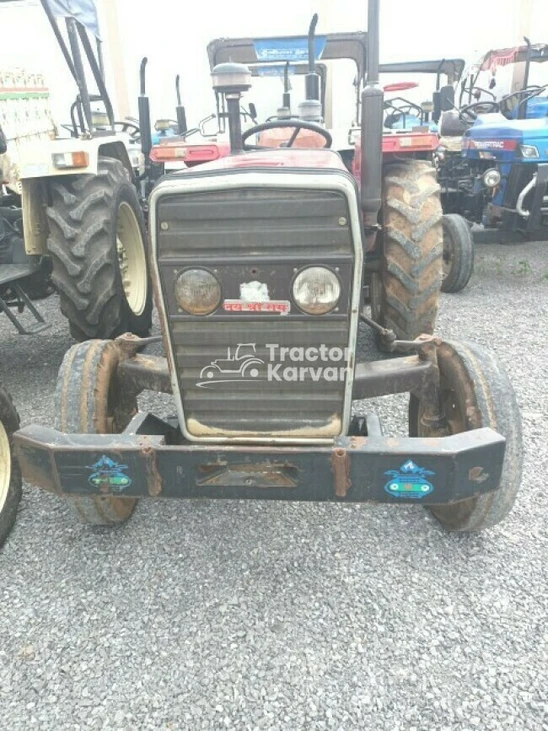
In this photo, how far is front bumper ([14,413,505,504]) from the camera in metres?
1.80

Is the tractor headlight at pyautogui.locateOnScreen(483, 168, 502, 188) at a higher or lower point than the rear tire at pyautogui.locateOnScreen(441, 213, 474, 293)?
higher

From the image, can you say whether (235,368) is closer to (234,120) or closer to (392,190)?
(234,120)

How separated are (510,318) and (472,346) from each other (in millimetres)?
2872

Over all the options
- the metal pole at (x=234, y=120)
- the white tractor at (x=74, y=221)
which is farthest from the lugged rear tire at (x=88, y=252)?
the metal pole at (x=234, y=120)

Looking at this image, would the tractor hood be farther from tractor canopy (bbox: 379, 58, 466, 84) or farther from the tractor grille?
the tractor grille

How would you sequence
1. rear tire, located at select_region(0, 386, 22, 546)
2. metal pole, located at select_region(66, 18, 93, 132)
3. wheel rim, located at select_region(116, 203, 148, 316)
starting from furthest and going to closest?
wheel rim, located at select_region(116, 203, 148, 316) < metal pole, located at select_region(66, 18, 93, 132) < rear tire, located at select_region(0, 386, 22, 546)

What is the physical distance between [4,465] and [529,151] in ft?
17.3

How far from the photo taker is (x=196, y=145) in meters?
3.86

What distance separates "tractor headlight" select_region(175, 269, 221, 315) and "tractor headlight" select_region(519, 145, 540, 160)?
4.87 meters

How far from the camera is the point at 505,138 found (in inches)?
229

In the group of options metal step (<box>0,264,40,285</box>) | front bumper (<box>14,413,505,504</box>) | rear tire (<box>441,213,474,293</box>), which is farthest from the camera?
rear tire (<box>441,213,474,293</box>)

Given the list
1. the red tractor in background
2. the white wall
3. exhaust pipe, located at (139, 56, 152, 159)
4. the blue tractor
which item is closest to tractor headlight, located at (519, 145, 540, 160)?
the blue tractor

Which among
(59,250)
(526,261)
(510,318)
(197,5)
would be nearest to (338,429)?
(59,250)

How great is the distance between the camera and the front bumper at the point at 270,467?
1.80 m
